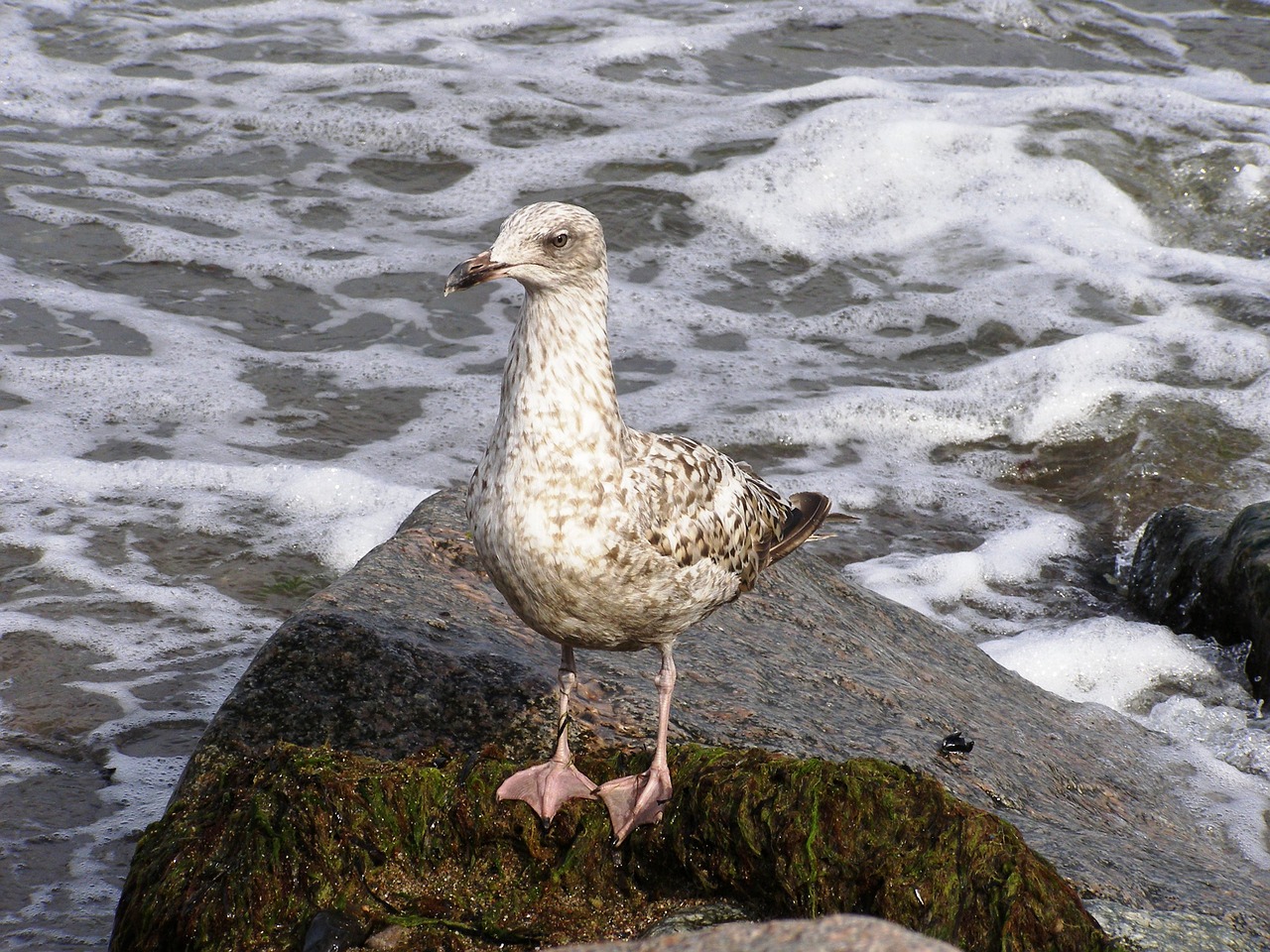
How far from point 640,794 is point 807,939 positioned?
1458 mm

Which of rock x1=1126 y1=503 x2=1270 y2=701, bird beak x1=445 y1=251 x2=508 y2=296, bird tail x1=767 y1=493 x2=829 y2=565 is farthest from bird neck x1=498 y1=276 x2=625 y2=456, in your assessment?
rock x1=1126 y1=503 x2=1270 y2=701

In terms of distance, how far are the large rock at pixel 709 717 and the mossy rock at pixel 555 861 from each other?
26mm

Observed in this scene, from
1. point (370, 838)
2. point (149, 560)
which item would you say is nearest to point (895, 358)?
point (149, 560)

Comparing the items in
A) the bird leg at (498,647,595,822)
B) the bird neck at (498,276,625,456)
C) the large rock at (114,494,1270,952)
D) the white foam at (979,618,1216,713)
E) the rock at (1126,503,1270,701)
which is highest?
the bird neck at (498,276,625,456)

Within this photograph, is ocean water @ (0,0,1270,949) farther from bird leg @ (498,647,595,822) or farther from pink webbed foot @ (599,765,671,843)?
pink webbed foot @ (599,765,671,843)

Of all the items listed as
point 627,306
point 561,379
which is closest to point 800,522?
point 561,379

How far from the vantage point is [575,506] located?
12.4ft

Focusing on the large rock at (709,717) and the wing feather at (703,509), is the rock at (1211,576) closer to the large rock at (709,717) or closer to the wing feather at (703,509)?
the large rock at (709,717)

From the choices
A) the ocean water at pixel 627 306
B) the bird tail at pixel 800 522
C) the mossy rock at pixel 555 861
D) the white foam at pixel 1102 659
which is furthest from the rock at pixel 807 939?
the white foam at pixel 1102 659

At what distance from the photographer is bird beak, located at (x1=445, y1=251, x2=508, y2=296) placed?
3.80 metres

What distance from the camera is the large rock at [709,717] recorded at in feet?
12.2

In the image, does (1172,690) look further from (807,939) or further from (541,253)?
(807,939)

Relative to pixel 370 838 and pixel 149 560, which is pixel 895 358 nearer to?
pixel 149 560

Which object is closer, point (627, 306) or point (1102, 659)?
point (1102, 659)
